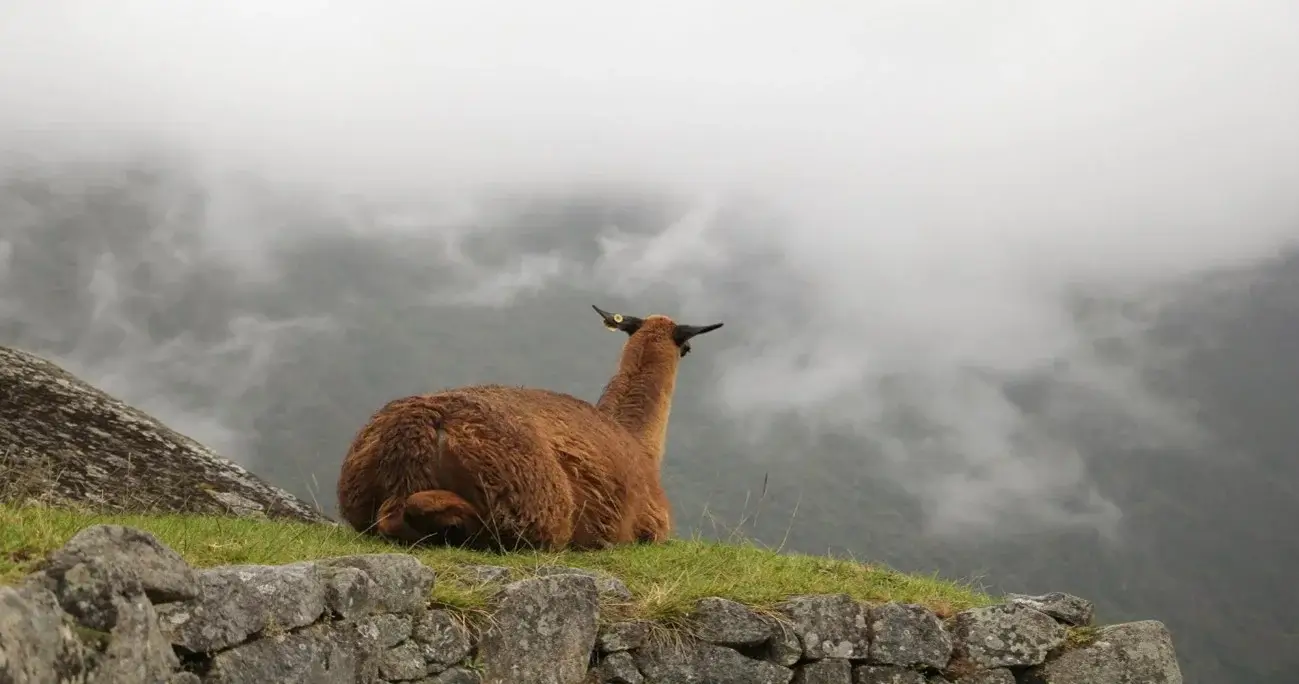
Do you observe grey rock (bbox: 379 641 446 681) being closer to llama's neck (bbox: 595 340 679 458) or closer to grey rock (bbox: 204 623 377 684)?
grey rock (bbox: 204 623 377 684)

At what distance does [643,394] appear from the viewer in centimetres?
1027

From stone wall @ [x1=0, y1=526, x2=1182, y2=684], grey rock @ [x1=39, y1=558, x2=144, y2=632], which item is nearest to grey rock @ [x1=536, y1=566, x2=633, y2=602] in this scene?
stone wall @ [x1=0, y1=526, x2=1182, y2=684]

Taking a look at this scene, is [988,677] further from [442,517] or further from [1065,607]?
[442,517]

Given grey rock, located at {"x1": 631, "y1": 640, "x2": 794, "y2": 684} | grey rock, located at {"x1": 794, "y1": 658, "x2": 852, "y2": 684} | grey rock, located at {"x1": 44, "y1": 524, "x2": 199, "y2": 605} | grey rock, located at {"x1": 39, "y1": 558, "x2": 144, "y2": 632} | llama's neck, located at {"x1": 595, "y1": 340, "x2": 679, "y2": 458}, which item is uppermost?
llama's neck, located at {"x1": 595, "y1": 340, "x2": 679, "y2": 458}

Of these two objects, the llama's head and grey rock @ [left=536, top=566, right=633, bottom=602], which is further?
the llama's head

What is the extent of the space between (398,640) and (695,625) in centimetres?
176

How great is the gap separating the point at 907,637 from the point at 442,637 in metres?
2.88

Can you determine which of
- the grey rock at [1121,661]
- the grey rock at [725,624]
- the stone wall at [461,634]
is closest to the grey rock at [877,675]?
the stone wall at [461,634]

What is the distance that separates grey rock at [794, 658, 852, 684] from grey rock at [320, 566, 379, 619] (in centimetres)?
262

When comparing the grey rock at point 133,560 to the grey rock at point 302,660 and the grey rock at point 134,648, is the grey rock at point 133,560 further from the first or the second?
the grey rock at point 302,660

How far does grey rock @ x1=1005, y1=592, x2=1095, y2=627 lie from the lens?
23.0ft

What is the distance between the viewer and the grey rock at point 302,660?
3.99 m

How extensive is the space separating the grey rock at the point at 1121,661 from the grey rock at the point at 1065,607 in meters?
0.24

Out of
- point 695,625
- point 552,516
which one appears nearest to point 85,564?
point 695,625
